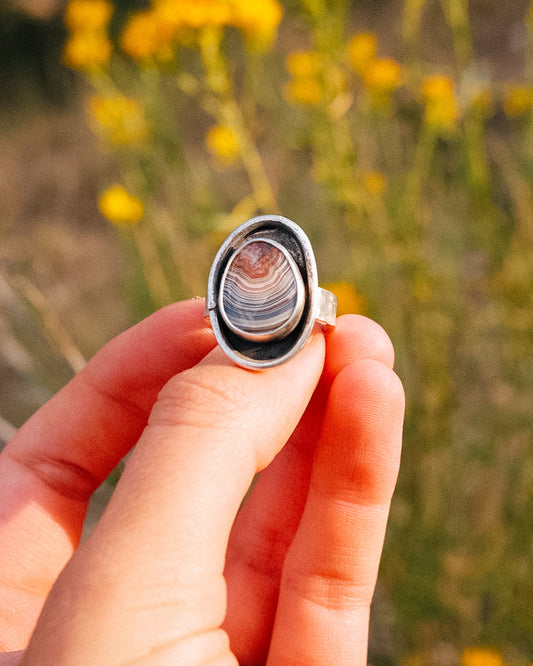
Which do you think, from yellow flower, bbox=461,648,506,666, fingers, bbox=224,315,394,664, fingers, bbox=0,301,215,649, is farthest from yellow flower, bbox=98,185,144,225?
yellow flower, bbox=461,648,506,666

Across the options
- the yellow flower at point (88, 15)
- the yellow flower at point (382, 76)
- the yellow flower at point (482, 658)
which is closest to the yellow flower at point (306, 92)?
the yellow flower at point (382, 76)

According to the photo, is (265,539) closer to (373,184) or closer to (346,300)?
(346,300)

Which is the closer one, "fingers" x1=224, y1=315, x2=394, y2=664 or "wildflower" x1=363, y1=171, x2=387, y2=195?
"fingers" x1=224, y1=315, x2=394, y2=664

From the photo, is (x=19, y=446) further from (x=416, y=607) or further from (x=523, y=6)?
(x=523, y=6)

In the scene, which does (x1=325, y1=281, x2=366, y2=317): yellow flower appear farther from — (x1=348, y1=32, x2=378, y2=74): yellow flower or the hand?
(x1=348, y1=32, x2=378, y2=74): yellow flower

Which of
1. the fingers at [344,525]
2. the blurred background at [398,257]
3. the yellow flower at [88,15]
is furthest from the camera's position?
the yellow flower at [88,15]

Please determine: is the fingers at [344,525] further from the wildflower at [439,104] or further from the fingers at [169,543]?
the wildflower at [439,104]
